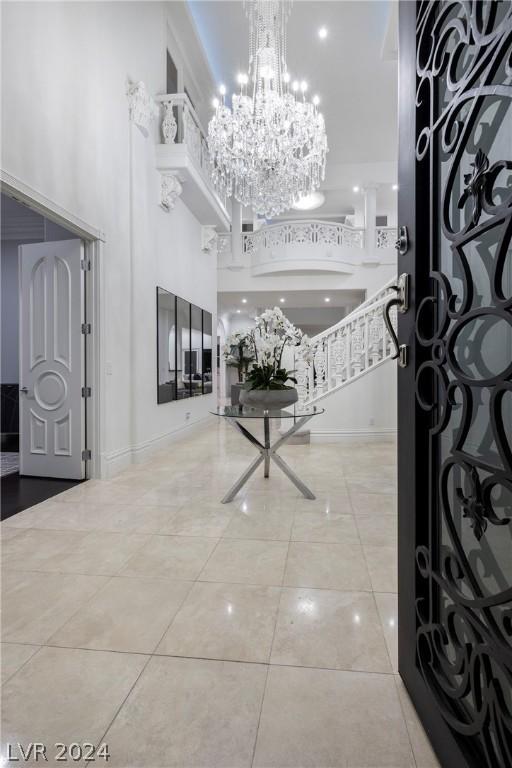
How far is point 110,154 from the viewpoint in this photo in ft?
14.2

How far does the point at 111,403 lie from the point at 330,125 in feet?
25.0

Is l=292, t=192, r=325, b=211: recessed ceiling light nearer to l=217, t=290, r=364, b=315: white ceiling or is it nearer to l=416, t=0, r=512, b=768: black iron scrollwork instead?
l=217, t=290, r=364, b=315: white ceiling

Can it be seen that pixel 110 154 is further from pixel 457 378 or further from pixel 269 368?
pixel 457 378

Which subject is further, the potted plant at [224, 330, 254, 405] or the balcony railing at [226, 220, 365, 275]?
the balcony railing at [226, 220, 365, 275]

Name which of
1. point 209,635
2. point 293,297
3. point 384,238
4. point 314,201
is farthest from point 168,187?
point 314,201

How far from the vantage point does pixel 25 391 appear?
4.27 metres

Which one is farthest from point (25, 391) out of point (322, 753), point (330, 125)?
point (330, 125)

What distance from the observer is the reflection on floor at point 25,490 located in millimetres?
3369

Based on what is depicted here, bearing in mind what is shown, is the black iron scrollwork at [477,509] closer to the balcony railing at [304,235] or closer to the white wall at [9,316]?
the white wall at [9,316]

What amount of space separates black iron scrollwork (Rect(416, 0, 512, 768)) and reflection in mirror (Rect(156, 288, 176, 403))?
15.5ft

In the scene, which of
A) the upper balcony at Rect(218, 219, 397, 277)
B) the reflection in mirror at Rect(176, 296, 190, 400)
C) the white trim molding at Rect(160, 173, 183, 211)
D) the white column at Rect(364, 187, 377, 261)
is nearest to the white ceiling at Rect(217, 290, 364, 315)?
the upper balcony at Rect(218, 219, 397, 277)

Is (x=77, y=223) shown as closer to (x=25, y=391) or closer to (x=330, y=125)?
(x=25, y=391)

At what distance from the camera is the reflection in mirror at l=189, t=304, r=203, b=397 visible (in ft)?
22.8

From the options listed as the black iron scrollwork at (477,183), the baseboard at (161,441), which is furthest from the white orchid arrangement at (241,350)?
the black iron scrollwork at (477,183)
